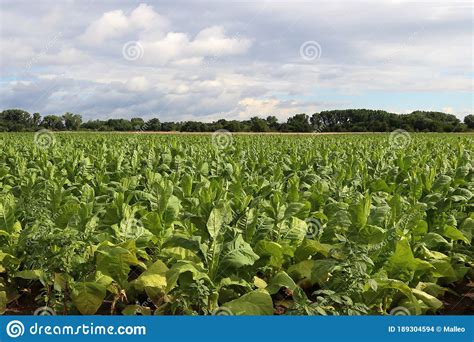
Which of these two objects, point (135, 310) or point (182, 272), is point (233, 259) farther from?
point (135, 310)

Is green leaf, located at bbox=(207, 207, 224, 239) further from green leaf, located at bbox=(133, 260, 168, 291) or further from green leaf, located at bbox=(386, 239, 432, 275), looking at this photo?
green leaf, located at bbox=(386, 239, 432, 275)

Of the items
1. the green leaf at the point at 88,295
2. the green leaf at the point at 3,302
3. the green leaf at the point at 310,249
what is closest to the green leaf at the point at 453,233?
the green leaf at the point at 310,249

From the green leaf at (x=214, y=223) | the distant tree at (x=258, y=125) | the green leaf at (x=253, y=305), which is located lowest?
the green leaf at (x=253, y=305)

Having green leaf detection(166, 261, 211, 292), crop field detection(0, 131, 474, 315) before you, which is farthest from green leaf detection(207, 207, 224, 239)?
green leaf detection(166, 261, 211, 292)

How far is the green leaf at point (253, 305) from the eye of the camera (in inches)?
147

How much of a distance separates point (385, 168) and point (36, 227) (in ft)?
22.3

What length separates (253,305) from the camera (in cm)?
377

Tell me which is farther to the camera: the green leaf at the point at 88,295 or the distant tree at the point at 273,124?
the distant tree at the point at 273,124

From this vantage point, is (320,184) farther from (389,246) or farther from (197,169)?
(197,169)

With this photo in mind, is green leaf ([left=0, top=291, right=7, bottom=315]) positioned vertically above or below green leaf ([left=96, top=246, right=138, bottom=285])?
below

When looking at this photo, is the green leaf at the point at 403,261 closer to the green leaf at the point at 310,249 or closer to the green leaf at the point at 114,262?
the green leaf at the point at 310,249

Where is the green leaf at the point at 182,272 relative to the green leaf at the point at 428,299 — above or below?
above

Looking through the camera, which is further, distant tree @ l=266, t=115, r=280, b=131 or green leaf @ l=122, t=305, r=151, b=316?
distant tree @ l=266, t=115, r=280, b=131

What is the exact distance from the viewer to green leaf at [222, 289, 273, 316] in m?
3.73
